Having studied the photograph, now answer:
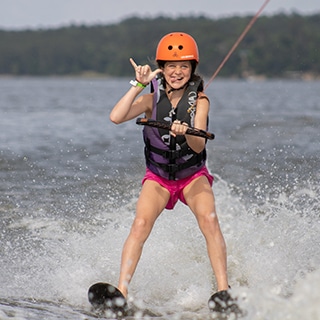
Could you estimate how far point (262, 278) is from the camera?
5832 millimetres

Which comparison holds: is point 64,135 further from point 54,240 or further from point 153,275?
point 153,275

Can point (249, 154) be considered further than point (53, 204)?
Yes

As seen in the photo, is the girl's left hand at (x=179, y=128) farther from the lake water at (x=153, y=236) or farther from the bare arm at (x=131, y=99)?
Result: the lake water at (x=153, y=236)

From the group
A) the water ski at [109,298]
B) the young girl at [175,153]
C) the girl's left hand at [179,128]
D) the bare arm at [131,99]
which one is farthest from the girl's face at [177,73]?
the water ski at [109,298]

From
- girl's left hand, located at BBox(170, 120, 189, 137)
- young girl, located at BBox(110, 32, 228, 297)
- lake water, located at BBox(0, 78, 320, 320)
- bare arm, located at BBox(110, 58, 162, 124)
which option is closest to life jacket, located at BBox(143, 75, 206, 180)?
young girl, located at BBox(110, 32, 228, 297)

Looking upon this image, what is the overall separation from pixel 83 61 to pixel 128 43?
14.2m

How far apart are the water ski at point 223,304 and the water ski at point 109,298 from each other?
54cm

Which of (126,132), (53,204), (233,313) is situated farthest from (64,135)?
(233,313)

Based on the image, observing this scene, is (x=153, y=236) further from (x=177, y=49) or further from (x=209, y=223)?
(x=177, y=49)

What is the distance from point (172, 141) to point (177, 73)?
45cm

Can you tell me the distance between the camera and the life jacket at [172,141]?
530 centimetres

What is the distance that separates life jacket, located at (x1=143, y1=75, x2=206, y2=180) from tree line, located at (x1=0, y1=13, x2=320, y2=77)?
92.3m

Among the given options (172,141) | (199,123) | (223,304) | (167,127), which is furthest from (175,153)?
(223,304)

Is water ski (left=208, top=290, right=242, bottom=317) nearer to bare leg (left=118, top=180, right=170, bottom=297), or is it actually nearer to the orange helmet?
bare leg (left=118, top=180, right=170, bottom=297)
